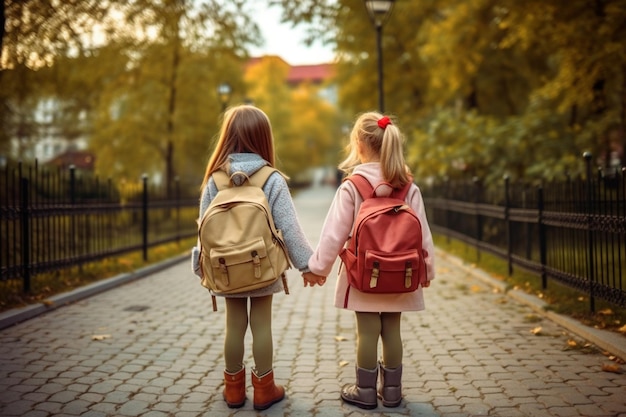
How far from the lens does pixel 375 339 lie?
3439mm

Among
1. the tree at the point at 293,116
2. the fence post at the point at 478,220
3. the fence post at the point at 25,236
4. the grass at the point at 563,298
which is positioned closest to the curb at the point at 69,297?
the fence post at the point at 25,236

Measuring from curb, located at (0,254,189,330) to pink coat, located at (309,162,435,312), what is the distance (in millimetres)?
3686

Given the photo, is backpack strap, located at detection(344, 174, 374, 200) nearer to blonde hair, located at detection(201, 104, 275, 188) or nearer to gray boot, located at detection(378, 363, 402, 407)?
blonde hair, located at detection(201, 104, 275, 188)

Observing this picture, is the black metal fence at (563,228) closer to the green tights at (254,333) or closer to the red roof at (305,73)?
the green tights at (254,333)

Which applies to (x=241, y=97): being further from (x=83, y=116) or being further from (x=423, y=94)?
(x=83, y=116)

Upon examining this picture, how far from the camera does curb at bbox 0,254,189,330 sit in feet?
18.8

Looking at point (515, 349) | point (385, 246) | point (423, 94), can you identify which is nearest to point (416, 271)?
point (385, 246)

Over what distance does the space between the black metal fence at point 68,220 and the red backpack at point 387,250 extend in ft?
15.4

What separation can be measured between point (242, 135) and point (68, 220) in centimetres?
529

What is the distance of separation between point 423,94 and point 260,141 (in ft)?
71.8

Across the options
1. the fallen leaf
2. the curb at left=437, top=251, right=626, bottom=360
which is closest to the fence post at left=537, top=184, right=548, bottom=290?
the curb at left=437, top=251, right=626, bottom=360

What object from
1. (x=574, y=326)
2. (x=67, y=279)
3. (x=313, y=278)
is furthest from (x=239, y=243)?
(x=67, y=279)

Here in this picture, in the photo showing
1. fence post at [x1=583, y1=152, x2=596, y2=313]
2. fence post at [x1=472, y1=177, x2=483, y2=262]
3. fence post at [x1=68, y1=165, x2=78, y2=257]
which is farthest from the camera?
fence post at [x1=472, y1=177, x2=483, y2=262]

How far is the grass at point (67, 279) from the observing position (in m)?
6.45
